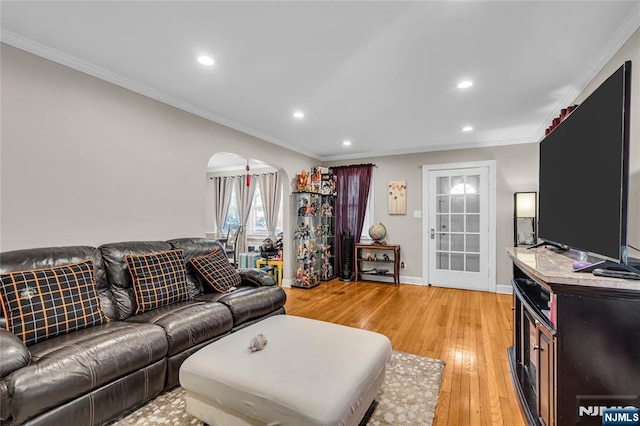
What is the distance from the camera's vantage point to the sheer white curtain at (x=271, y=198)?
6566 millimetres

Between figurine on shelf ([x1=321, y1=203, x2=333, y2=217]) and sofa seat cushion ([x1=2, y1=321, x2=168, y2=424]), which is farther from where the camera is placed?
figurine on shelf ([x1=321, y1=203, x2=333, y2=217])

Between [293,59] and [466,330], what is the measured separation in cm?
323

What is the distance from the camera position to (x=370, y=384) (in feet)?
5.17

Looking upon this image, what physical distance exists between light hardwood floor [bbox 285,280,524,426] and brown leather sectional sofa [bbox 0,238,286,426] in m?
1.32

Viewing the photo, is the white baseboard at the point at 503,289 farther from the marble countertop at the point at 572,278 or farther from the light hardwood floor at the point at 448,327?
the marble countertop at the point at 572,278

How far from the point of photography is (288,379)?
54.7 inches

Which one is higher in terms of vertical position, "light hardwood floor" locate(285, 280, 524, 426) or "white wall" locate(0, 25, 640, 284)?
"white wall" locate(0, 25, 640, 284)

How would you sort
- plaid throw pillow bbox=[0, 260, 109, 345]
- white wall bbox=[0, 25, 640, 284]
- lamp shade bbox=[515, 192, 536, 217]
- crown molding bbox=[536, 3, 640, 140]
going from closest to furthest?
plaid throw pillow bbox=[0, 260, 109, 345]
crown molding bbox=[536, 3, 640, 140]
white wall bbox=[0, 25, 640, 284]
lamp shade bbox=[515, 192, 536, 217]

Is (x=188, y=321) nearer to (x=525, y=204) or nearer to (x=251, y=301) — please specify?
(x=251, y=301)

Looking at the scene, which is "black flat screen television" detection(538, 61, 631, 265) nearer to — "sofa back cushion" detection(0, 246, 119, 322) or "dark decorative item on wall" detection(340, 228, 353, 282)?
"sofa back cushion" detection(0, 246, 119, 322)

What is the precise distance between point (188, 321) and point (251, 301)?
63 cm

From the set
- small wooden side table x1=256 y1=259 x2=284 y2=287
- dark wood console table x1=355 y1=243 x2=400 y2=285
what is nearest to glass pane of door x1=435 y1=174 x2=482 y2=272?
dark wood console table x1=355 y1=243 x2=400 y2=285

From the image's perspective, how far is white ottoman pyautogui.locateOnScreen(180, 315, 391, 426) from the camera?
128 cm

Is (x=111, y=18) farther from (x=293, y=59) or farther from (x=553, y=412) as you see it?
(x=553, y=412)
